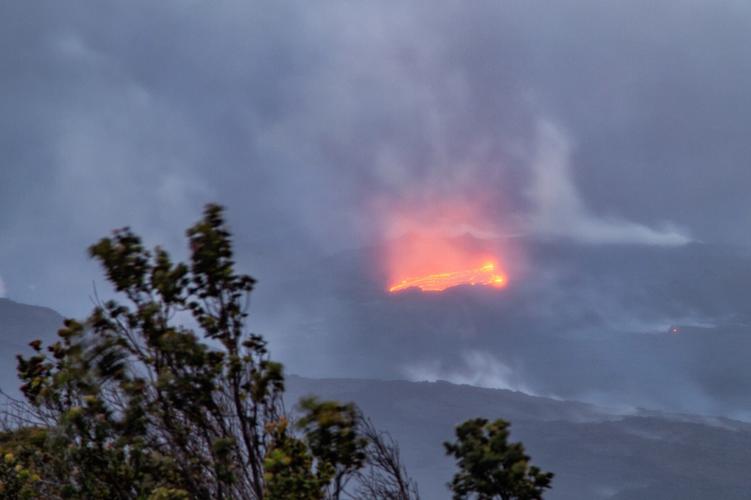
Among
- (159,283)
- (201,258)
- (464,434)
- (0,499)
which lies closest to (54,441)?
(159,283)

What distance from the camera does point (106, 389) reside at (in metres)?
8.18

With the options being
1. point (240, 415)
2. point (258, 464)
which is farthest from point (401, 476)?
point (240, 415)

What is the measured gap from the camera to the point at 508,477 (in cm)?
656

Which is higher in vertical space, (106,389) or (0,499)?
(106,389)

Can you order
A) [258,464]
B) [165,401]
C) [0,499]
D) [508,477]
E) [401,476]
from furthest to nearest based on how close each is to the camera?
[401,476], [0,499], [258,464], [165,401], [508,477]

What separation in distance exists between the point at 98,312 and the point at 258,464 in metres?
2.77

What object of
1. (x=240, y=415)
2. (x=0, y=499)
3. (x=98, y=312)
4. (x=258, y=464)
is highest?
(x=98, y=312)

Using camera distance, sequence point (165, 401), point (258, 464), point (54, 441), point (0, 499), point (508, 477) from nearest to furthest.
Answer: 1. point (508, 477)
2. point (54, 441)
3. point (165, 401)
4. point (258, 464)
5. point (0, 499)

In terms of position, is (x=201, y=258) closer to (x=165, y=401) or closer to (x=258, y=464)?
(x=165, y=401)

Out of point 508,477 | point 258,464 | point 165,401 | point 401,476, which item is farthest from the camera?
point 401,476

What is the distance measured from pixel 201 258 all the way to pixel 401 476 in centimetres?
564

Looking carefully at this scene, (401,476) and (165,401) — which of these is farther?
(401,476)

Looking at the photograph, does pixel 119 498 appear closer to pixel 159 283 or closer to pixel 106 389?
pixel 106 389

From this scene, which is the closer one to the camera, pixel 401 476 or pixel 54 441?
pixel 54 441
